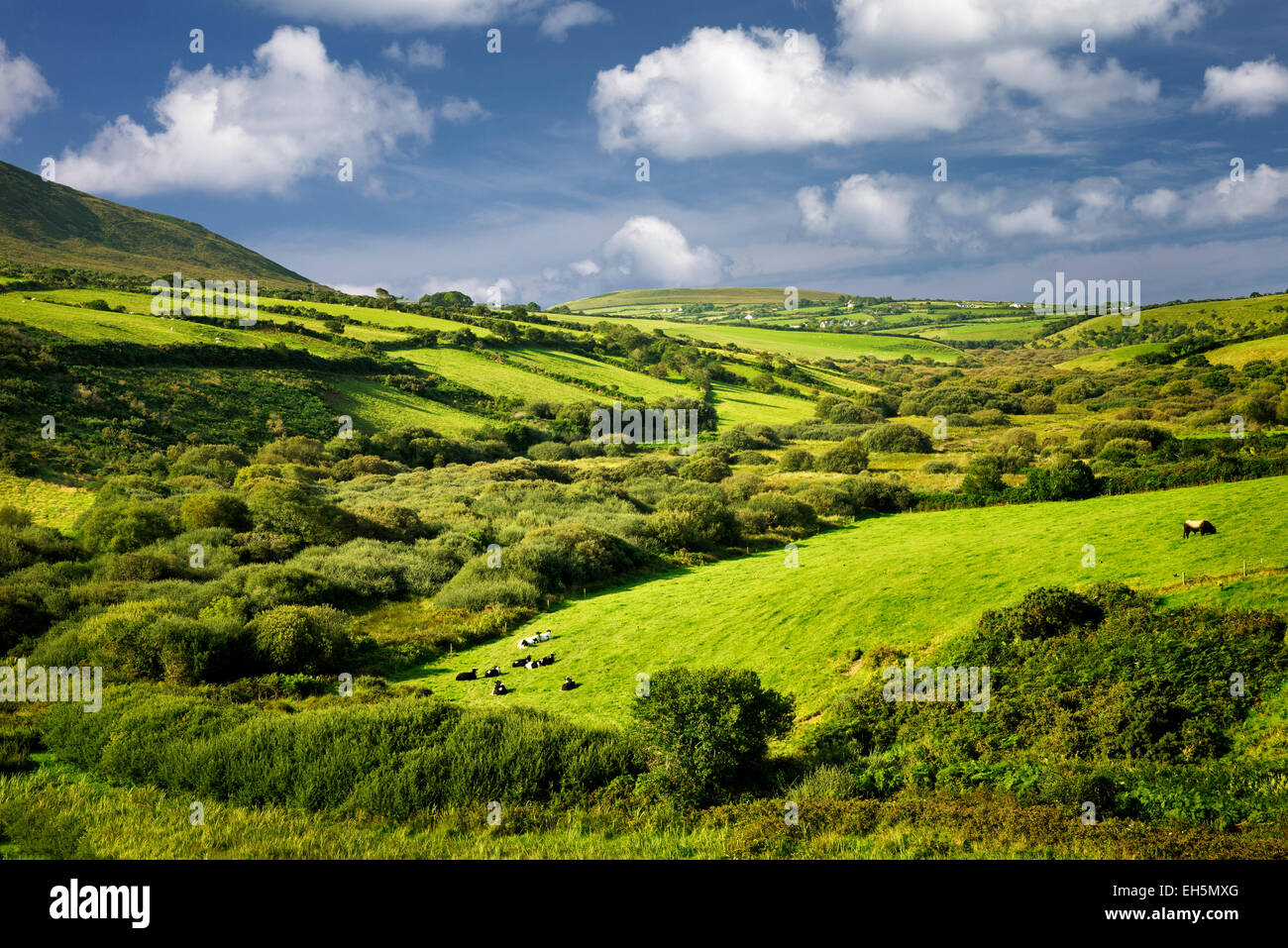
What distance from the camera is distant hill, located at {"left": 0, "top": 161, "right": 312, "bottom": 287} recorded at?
128562mm

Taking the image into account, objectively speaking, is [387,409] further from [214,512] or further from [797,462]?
[214,512]

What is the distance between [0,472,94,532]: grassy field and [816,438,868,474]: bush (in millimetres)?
38692

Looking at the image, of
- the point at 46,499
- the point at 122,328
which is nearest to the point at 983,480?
the point at 46,499

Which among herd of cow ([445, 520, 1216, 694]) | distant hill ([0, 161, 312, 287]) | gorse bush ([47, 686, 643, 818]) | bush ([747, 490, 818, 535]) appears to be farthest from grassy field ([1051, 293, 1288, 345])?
distant hill ([0, 161, 312, 287])

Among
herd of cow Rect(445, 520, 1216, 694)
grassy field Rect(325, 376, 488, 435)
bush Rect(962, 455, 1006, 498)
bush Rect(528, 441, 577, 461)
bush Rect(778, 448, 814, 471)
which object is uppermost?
grassy field Rect(325, 376, 488, 435)

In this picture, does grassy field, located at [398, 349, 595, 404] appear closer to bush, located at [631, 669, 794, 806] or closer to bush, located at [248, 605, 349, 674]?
bush, located at [248, 605, 349, 674]

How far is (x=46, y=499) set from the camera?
29.1 meters

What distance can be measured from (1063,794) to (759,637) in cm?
748

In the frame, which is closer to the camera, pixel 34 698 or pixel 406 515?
pixel 34 698

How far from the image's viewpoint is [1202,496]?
15984 mm

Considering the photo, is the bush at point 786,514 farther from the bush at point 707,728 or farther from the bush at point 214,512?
the bush at point 214,512

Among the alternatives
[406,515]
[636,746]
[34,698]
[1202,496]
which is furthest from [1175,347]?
[34,698]

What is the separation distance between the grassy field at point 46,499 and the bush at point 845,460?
3869 cm

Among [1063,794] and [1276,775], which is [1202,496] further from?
[1063,794]
